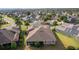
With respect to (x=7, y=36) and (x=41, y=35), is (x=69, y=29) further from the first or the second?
(x=7, y=36)

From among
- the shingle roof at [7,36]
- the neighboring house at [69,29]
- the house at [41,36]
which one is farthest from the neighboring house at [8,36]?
the neighboring house at [69,29]

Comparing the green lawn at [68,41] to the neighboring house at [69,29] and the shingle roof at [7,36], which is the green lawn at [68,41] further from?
the shingle roof at [7,36]

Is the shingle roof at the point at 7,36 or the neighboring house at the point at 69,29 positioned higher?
the neighboring house at the point at 69,29

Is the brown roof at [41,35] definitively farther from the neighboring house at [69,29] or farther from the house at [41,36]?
the neighboring house at [69,29]

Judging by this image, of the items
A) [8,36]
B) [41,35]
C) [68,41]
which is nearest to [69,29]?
[68,41]
